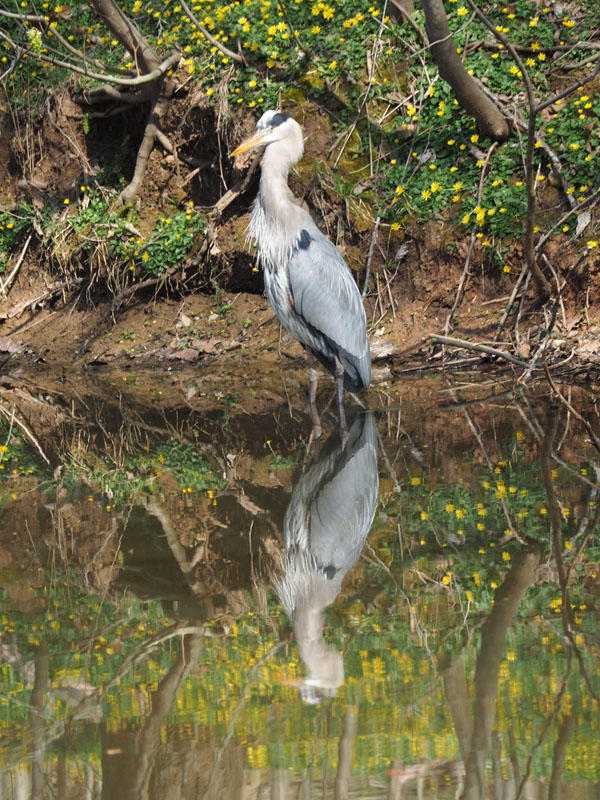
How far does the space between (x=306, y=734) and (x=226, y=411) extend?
4.75 meters

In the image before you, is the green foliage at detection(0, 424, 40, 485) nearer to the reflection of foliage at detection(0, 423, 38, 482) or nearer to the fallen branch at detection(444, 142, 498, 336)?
the reflection of foliage at detection(0, 423, 38, 482)

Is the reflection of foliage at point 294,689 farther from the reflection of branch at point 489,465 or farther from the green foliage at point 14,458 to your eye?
the green foliage at point 14,458

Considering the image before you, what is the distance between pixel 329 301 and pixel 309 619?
4.22 m

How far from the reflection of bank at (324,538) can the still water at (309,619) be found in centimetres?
1

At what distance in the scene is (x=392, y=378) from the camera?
7.87m

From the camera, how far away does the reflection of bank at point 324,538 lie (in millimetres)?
2652

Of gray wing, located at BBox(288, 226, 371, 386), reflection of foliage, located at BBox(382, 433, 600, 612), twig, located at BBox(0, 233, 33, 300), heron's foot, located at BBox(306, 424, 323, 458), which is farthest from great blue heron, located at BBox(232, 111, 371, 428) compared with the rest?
twig, located at BBox(0, 233, 33, 300)

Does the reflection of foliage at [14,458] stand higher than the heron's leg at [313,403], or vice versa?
the heron's leg at [313,403]

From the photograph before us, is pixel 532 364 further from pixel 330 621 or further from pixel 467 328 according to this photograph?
pixel 330 621

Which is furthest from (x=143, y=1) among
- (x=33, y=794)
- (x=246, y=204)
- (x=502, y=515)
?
(x=33, y=794)

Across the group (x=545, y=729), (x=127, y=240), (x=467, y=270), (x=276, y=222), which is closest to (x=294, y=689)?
(x=545, y=729)

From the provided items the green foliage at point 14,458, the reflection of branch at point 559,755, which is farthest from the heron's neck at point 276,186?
the reflection of branch at point 559,755

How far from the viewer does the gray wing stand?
272 inches

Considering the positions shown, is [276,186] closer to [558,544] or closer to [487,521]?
[487,521]
